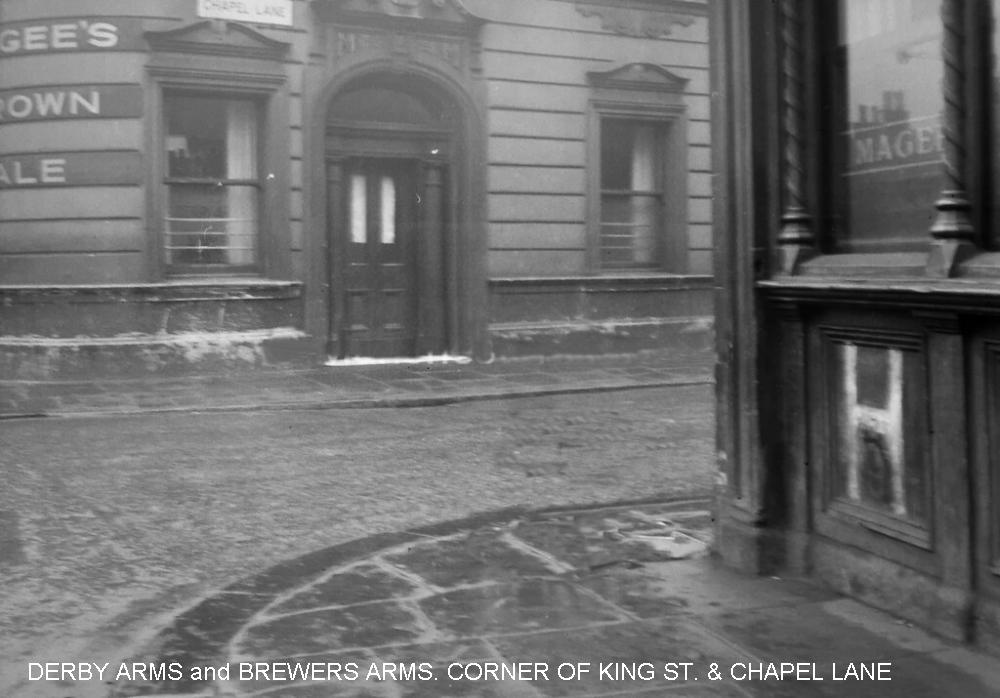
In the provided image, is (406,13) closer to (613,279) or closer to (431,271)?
(431,271)

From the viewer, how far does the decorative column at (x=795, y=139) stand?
16.3 feet

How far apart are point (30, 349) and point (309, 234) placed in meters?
3.53

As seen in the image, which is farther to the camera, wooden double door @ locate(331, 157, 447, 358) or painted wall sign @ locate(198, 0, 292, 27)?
wooden double door @ locate(331, 157, 447, 358)

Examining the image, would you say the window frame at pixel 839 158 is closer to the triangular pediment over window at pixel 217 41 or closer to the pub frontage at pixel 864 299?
the pub frontage at pixel 864 299

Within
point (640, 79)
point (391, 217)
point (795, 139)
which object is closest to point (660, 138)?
point (640, 79)

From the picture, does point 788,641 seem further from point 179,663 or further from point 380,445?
point 380,445

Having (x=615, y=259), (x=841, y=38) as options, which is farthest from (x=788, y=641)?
(x=615, y=259)

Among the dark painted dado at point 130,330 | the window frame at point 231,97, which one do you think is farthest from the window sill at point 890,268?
the window frame at point 231,97

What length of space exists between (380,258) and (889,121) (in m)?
11.6

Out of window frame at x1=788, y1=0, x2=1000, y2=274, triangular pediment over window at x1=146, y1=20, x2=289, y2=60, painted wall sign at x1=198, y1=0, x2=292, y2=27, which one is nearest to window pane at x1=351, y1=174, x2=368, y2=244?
triangular pediment over window at x1=146, y1=20, x2=289, y2=60

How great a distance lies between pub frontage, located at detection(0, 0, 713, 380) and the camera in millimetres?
13805

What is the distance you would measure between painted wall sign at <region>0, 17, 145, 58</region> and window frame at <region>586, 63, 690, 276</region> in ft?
20.2

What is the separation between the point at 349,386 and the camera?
44.1 feet

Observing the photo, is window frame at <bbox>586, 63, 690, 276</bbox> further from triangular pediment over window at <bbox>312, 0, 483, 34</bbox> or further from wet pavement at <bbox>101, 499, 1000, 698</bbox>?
wet pavement at <bbox>101, 499, 1000, 698</bbox>
